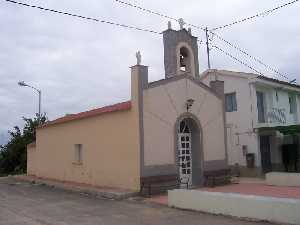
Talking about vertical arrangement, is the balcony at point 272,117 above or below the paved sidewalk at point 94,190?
above

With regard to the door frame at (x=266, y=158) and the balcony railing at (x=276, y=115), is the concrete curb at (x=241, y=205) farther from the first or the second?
the balcony railing at (x=276, y=115)

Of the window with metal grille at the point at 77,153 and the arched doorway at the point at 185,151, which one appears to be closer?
the arched doorway at the point at 185,151

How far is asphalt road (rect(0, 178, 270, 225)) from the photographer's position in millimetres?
11367

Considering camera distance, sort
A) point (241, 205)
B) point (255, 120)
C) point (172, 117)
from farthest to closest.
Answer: point (255, 120) → point (172, 117) → point (241, 205)

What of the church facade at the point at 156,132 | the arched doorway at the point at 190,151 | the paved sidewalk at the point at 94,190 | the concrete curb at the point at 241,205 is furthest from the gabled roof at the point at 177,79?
the concrete curb at the point at 241,205

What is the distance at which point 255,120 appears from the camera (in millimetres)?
24188

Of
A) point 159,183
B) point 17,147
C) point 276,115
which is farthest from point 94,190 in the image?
point 17,147

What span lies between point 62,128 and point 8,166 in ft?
54.4

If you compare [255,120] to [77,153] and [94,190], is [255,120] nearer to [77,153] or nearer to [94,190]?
[77,153]

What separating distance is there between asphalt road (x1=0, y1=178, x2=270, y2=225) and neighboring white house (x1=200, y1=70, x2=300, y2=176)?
36.3ft

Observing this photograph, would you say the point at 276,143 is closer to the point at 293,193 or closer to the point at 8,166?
the point at 293,193

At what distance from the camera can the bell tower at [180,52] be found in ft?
62.2

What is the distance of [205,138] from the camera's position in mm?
19406

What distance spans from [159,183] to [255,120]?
946cm
